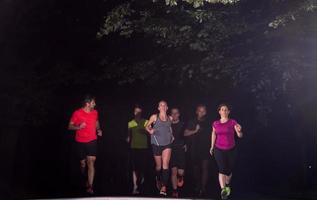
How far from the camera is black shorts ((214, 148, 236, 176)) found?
39.5ft

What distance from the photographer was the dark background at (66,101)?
13141 millimetres

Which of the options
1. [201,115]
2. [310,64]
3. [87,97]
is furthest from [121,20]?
[310,64]

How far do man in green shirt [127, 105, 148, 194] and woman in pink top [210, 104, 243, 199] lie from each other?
172 centimetres

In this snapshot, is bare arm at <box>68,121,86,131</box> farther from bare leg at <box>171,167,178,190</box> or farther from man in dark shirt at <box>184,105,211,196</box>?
man in dark shirt at <box>184,105,211,196</box>

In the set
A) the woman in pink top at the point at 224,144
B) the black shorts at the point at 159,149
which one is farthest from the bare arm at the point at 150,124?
Answer: the woman in pink top at the point at 224,144

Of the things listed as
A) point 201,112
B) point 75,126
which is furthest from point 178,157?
point 75,126

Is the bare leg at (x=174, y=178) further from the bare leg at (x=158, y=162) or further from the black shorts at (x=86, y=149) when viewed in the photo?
the black shorts at (x=86, y=149)

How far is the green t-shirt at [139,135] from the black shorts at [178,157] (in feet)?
2.50

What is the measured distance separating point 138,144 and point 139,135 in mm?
226

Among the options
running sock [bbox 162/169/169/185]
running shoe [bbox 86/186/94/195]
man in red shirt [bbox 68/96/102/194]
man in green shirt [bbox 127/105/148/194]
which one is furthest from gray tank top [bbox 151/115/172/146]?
running shoe [bbox 86/186/94/195]

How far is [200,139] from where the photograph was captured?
12.6 metres

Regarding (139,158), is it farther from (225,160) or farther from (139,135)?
(225,160)

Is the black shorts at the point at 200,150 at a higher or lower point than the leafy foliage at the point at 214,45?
lower

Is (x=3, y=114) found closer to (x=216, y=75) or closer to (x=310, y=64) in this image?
(x=216, y=75)
